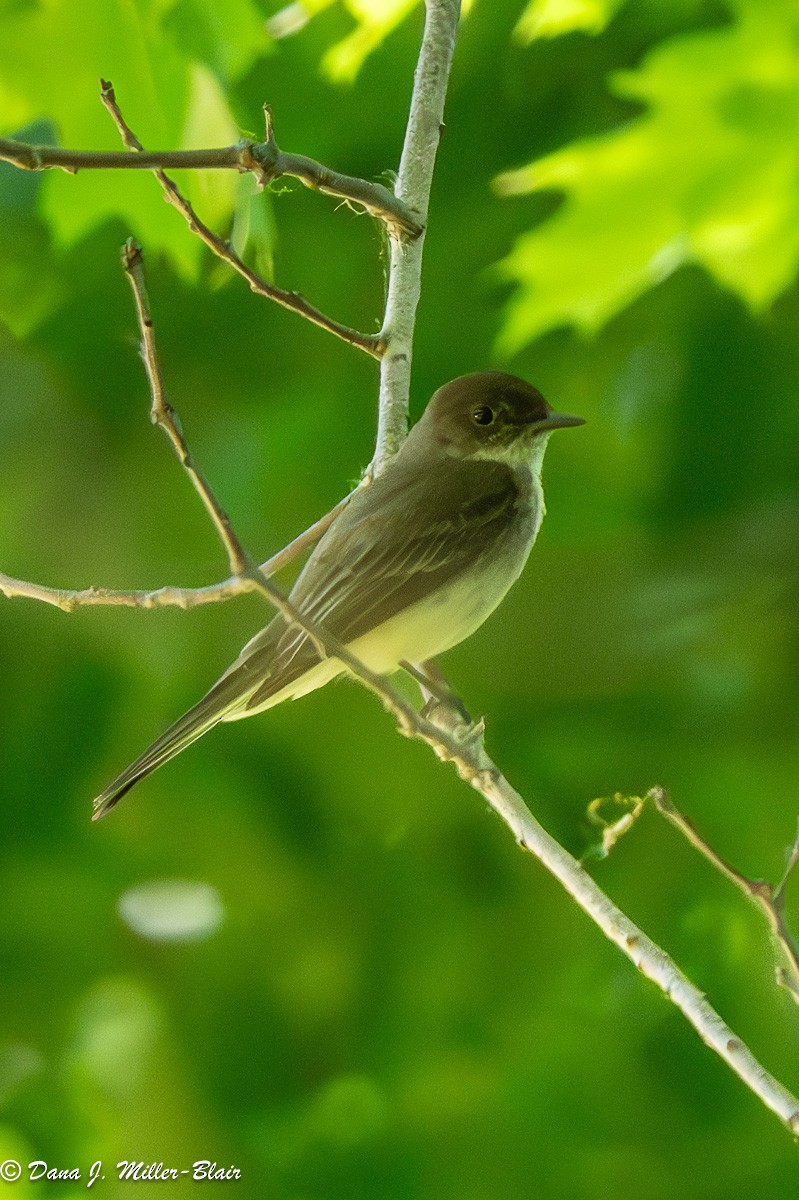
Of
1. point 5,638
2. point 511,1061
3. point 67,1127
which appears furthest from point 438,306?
point 67,1127

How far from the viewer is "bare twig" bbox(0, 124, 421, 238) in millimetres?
2336

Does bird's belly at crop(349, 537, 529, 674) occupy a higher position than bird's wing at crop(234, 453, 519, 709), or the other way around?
bird's wing at crop(234, 453, 519, 709)

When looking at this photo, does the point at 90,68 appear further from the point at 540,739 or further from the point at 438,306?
the point at 540,739

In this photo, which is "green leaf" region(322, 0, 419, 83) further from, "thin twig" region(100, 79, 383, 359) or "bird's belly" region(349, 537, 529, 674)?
"bird's belly" region(349, 537, 529, 674)

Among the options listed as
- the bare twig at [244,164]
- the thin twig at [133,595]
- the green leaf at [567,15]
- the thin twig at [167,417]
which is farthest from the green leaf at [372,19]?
the thin twig at [167,417]

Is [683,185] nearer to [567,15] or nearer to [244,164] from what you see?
[567,15]

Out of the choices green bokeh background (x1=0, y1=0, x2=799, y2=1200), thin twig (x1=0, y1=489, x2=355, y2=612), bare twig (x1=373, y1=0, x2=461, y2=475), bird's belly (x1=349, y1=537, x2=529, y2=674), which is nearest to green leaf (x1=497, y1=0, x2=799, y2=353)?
bare twig (x1=373, y1=0, x2=461, y2=475)

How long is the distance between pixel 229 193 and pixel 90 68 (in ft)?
2.04

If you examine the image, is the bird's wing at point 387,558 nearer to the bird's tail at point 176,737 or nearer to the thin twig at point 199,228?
the bird's tail at point 176,737

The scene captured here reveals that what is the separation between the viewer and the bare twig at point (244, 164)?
234 cm

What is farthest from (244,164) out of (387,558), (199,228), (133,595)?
(387,558)

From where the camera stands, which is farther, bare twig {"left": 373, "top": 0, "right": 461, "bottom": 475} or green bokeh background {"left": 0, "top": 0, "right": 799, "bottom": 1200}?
green bokeh background {"left": 0, "top": 0, "right": 799, "bottom": 1200}

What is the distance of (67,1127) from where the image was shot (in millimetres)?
5402

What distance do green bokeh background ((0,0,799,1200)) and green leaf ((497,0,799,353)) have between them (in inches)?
45.6
